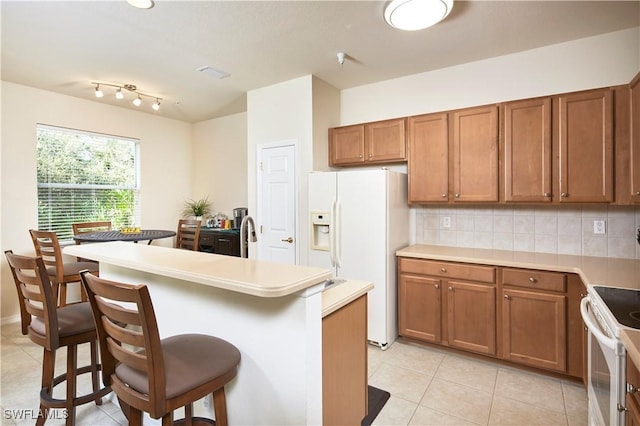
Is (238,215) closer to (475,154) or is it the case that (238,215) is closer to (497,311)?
(475,154)

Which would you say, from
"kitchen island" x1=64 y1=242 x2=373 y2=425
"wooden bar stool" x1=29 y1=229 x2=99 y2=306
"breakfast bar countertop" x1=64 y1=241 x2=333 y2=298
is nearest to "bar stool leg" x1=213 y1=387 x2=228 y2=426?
"kitchen island" x1=64 y1=242 x2=373 y2=425

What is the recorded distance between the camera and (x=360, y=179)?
3143 mm

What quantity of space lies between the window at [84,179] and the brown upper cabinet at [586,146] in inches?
212

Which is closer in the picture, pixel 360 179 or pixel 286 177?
pixel 360 179

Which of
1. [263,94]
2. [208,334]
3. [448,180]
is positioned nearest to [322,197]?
[448,180]

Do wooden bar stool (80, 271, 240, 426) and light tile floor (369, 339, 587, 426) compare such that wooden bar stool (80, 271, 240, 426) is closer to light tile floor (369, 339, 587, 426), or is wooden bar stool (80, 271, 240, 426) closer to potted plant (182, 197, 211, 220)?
light tile floor (369, 339, 587, 426)

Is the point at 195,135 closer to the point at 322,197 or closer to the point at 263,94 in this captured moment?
the point at 263,94

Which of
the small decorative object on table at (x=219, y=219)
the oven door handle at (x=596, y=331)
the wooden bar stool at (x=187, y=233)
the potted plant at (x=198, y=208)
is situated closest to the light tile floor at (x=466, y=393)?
the oven door handle at (x=596, y=331)

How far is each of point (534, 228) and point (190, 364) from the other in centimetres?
306

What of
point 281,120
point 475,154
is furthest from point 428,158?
point 281,120

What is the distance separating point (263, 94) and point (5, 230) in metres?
3.38

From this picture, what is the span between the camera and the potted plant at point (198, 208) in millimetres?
5480

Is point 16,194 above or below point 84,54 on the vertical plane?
below

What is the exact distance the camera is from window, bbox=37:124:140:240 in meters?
4.08
